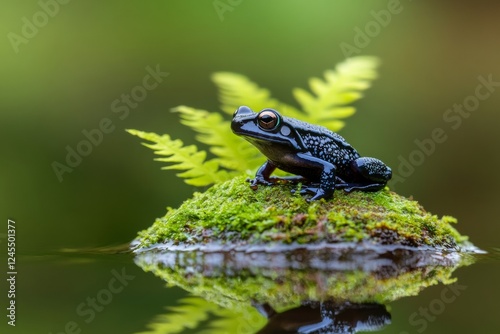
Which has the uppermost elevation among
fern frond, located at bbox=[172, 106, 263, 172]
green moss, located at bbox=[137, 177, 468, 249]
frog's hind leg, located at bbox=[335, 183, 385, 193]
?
fern frond, located at bbox=[172, 106, 263, 172]

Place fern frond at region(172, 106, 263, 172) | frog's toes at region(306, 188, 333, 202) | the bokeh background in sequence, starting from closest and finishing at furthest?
frog's toes at region(306, 188, 333, 202)
fern frond at region(172, 106, 263, 172)
the bokeh background

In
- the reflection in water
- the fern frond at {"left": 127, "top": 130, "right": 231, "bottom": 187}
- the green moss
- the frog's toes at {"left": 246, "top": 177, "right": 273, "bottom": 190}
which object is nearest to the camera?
the reflection in water

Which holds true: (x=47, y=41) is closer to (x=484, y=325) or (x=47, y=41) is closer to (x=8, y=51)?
(x=8, y=51)

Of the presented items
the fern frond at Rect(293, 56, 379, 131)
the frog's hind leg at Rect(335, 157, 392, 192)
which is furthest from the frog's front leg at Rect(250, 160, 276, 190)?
the fern frond at Rect(293, 56, 379, 131)

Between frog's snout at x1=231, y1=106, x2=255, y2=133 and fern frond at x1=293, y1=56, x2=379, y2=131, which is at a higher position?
fern frond at x1=293, y1=56, x2=379, y2=131

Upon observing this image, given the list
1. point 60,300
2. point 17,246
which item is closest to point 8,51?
point 17,246

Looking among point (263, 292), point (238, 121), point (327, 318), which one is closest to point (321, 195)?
point (238, 121)

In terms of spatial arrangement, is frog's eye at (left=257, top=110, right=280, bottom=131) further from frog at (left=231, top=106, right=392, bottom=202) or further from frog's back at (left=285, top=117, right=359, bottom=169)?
frog's back at (left=285, top=117, right=359, bottom=169)

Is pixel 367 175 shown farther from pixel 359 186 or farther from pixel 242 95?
pixel 242 95
